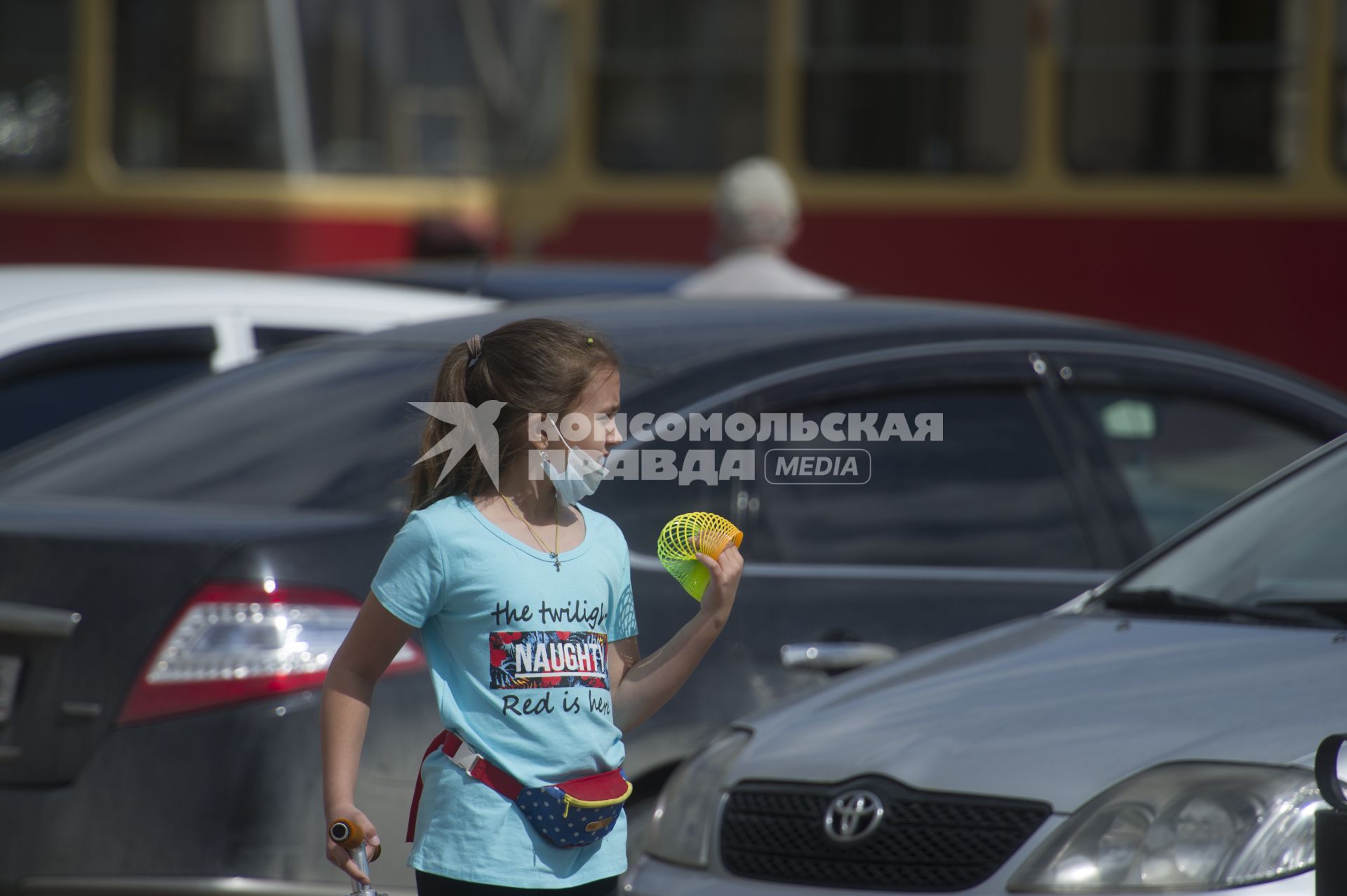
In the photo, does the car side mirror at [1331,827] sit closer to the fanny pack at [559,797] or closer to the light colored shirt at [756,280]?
the fanny pack at [559,797]

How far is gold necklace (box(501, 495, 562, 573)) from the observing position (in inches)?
88.7

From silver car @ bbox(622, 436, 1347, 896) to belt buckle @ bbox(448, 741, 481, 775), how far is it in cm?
105

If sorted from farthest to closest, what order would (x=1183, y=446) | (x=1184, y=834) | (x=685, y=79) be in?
(x=685, y=79) → (x=1183, y=446) → (x=1184, y=834)

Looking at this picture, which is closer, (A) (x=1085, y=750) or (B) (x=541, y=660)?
(B) (x=541, y=660)

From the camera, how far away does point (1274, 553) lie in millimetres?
3611

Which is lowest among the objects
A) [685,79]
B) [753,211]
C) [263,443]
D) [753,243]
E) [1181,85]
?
[263,443]

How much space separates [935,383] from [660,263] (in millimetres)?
6857

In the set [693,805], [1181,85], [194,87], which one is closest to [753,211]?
[693,805]

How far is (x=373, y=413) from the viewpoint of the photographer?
13.0 ft

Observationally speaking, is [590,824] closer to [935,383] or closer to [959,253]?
[935,383]

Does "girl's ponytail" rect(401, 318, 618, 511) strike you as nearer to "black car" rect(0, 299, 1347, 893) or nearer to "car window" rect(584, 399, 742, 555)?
"black car" rect(0, 299, 1347, 893)

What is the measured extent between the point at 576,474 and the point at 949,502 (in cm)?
177

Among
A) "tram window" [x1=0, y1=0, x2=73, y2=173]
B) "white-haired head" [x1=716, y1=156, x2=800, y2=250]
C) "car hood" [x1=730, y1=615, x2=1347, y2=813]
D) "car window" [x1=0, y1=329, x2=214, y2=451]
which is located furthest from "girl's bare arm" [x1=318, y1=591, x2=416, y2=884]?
"tram window" [x1=0, y1=0, x2=73, y2=173]

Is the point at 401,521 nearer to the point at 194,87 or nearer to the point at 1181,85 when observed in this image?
the point at 1181,85
